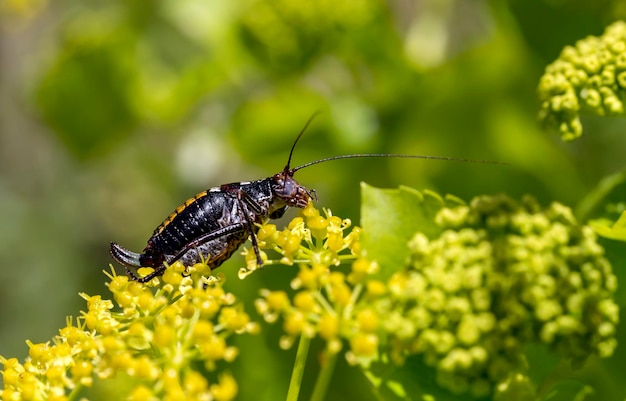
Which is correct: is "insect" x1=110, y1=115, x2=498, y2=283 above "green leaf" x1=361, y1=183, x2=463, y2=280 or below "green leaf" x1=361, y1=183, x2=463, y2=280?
above

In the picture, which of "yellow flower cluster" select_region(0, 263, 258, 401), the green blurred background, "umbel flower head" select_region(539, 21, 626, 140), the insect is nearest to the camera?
"yellow flower cluster" select_region(0, 263, 258, 401)

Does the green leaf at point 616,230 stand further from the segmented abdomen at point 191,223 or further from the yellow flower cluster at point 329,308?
the segmented abdomen at point 191,223

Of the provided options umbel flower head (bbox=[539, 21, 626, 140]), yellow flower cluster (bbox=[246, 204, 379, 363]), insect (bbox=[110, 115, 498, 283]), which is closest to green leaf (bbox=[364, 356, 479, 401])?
yellow flower cluster (bbox=[246, 204, 379, 363])

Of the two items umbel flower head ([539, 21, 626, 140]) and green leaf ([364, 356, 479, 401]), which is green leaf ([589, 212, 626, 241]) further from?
green leaf ([364, 356, 479, 401])

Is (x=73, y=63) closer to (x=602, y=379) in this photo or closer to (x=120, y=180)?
(x=120, y=180)

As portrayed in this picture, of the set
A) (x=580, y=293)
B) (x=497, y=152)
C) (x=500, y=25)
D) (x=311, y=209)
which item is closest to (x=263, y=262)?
(x=311, y=209)

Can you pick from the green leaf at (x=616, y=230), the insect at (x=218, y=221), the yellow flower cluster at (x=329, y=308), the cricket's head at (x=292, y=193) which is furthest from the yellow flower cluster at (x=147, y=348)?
the green leaf at (x=616, y=230)
